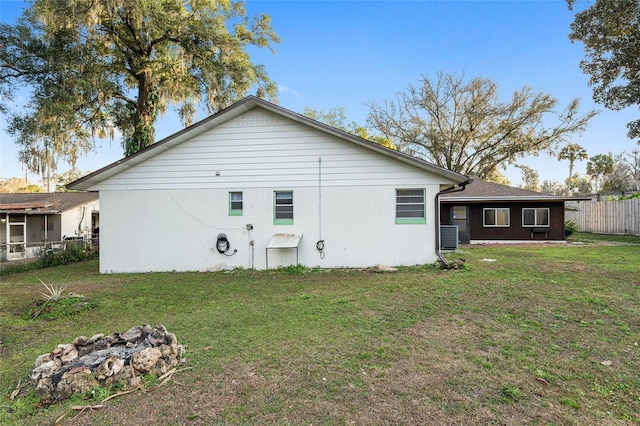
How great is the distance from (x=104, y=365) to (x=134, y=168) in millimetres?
8271

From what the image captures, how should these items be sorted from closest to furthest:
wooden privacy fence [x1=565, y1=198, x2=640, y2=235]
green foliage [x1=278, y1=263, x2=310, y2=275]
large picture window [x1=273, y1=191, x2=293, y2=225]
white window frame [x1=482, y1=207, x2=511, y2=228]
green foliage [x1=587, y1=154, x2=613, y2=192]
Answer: green foliage [x1=278, y1=263, x2=310, y2=275] → large picture window [x1=273, y1=191, x2=293, y2=225] → white window frame [x1=482, y1=207, x2=511, y2=228] → wooden privacy fence [x1=565, y1=198, x2=640, y2=235] → green foliage [x1=587, y1=154, x2=613, y2=192]

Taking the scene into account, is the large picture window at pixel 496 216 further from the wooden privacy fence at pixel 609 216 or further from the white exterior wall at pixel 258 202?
the white exterior wall at pixel 258 202

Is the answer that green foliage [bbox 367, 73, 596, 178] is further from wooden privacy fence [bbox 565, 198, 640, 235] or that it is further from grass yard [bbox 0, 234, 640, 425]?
grass yard [bbox 0, 234, 640, 425]

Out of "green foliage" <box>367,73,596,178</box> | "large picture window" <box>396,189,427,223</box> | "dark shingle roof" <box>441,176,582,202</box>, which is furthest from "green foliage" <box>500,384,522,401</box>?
"green foliage" <box>367,73,596,178</box>

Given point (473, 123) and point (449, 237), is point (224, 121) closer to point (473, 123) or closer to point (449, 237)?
point (449, 237)

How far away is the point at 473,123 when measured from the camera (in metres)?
27.4

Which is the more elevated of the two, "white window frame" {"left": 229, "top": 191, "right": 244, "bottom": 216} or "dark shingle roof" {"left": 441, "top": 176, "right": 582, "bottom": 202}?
"dark shingle roof" {"left": 441, "top": 176, "right": 582, "bottom": 202}

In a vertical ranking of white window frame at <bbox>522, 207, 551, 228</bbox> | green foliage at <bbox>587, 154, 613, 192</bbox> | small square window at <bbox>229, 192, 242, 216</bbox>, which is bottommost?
white window frame at <bbox>522, 207, 551, 228</bbox>

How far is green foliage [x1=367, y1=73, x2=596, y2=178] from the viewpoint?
2555cm

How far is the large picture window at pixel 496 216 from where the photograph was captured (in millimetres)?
16484

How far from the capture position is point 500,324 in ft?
14.7

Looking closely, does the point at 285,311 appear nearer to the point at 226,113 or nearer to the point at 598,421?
the point at 598,421

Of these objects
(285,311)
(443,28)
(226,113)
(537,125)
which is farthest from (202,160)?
(537,125)

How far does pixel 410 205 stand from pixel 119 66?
608 inches
